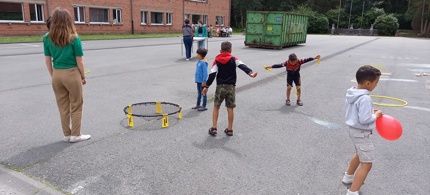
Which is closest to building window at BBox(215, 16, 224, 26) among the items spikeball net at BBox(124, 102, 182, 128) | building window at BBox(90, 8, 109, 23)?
building window at BBox(90, 8, 109, 23)

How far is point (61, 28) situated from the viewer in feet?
14.1

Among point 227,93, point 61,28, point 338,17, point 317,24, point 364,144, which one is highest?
point 338,17

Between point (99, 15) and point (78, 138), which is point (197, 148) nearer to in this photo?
point (78, 138)

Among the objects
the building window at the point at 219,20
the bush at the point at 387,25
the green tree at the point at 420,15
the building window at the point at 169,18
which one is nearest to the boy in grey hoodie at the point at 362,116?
the building window at the point at 169,18

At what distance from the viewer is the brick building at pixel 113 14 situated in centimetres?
2794

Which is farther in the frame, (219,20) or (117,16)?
(219,20)

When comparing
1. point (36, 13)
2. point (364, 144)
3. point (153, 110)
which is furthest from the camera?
point (36, 13)

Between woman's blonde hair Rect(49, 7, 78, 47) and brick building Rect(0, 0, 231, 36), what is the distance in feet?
90.3

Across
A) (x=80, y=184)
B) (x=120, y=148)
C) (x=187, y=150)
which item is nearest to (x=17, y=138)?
(x=120, y=148)

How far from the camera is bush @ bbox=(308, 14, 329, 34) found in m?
60.6

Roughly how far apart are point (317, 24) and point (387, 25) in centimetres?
1202

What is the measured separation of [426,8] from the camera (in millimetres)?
61469

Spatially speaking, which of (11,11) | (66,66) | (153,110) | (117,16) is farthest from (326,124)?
(117,16)

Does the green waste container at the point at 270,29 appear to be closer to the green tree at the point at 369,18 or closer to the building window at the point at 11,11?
the building window at the point at 11,11
